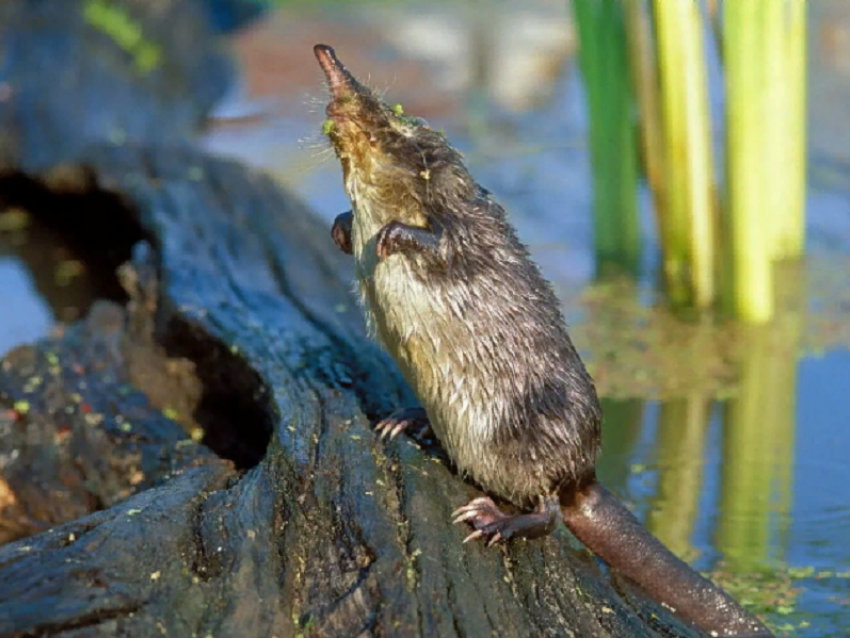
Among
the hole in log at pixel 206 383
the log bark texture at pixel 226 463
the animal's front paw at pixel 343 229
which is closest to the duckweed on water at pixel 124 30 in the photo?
the log bark texture at pixel 226 463

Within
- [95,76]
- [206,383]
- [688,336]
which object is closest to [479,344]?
[206,383]

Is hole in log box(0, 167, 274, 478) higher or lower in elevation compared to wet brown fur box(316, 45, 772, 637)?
lower

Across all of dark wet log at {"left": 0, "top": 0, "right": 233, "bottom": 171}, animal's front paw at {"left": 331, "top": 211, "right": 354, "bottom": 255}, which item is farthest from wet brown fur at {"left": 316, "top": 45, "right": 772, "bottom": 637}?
dark wet log at {"left": 0, "top": 0, "right": 233, "bottom": 171}

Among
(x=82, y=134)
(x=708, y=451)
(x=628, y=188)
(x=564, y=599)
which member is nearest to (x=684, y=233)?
(x=628, y=188)

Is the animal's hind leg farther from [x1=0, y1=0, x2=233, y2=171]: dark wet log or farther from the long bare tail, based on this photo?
[x1=0, y1=0, x2=233, y2=171]: dark wet log

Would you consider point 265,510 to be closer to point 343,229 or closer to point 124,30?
point 343,229

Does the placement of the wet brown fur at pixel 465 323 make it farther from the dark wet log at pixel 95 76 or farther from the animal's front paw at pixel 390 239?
the dark wet log at pixel 95 76

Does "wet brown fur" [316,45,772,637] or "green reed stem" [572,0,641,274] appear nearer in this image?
"wet brown fur" [316,45,772,637]
